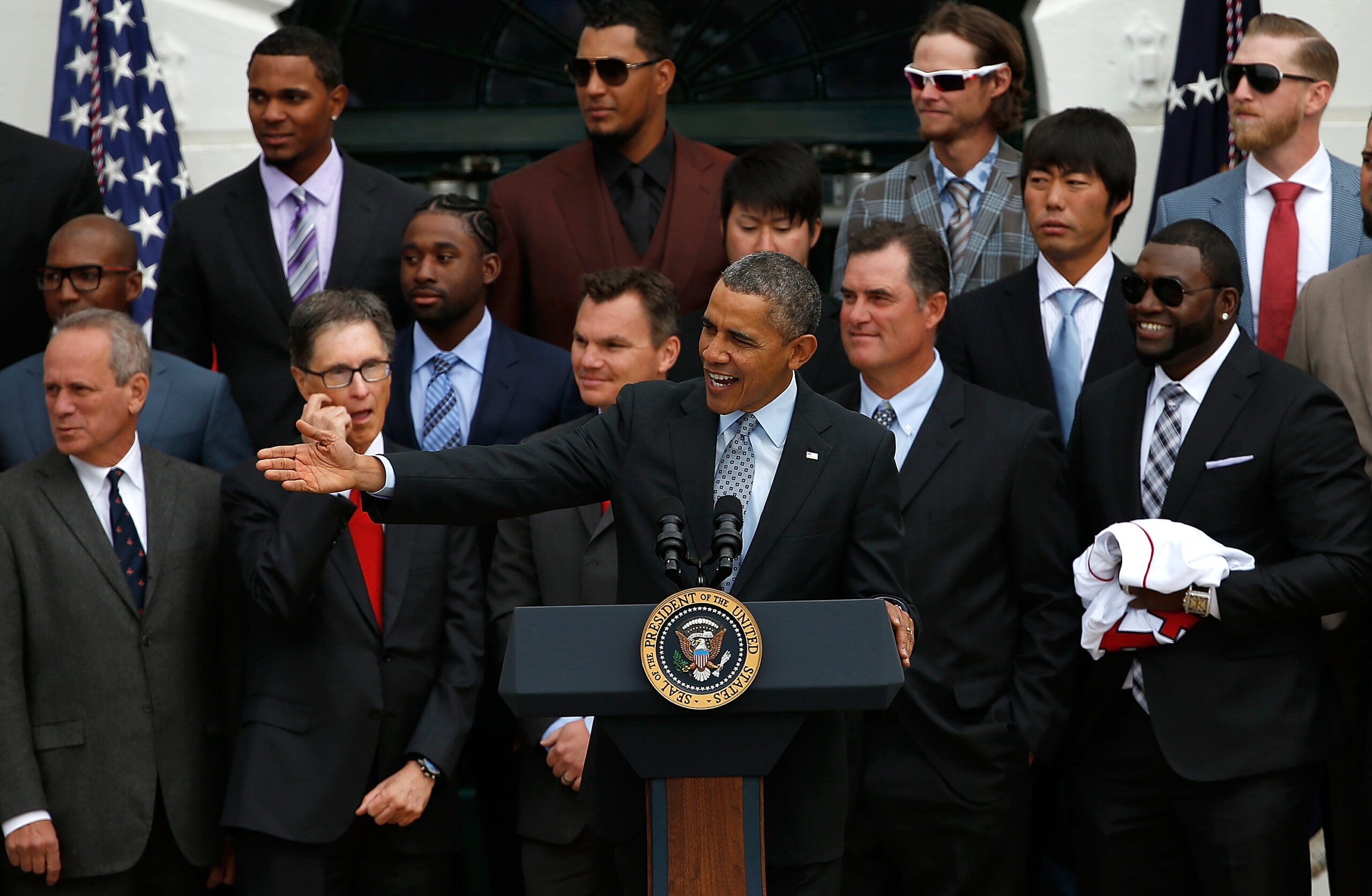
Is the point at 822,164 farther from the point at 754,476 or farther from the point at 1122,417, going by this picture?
the point at 754,476

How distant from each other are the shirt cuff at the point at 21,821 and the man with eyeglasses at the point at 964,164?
2876mm

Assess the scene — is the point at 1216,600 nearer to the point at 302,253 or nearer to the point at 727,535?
the point at 727,535

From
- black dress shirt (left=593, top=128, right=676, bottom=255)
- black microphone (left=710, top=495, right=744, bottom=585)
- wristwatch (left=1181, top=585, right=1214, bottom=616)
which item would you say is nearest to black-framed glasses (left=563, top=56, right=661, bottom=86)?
black dress shirt (left=593, top=128, right=676, bottom=255)

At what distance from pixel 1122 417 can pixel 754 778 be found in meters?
1.97

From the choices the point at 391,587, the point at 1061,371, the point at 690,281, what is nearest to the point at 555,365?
the point at 690,281

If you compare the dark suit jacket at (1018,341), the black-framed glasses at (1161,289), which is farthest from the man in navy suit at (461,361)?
the black-framed glasses at (1161,289)

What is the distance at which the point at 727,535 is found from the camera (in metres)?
3.08

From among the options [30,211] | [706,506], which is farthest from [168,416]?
[706,506]

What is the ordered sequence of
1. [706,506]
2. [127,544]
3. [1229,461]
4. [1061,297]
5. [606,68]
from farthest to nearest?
[606,68]
[1061,297]
[127,544]
[1229,461]
[706,506]

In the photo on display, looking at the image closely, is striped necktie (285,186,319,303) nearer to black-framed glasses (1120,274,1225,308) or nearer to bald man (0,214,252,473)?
bald man (0,214,252,473)

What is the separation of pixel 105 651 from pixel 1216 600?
299cm

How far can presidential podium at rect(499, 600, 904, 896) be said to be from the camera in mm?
3088

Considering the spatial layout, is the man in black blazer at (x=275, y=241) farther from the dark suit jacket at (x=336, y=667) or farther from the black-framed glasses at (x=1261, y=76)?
the black-framed glasses at (x=1261, y=76)

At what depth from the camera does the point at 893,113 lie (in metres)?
7.38
